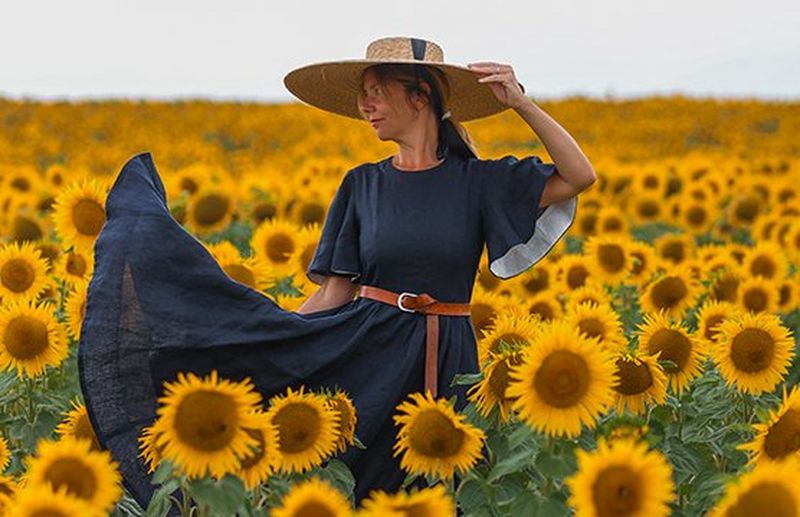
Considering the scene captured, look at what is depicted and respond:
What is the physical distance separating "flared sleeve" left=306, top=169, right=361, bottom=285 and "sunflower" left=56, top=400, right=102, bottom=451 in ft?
2.81

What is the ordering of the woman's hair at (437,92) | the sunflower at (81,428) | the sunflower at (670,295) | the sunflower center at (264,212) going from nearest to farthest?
the sunflower at (81,428) < the woman's hair at (437,92) < the sunflower at (670,295) < the sunflower center at (264,212)

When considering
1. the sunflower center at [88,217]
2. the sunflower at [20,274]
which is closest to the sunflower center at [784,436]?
the sunflower at [20,274]

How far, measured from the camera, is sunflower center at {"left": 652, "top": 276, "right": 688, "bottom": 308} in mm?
5789

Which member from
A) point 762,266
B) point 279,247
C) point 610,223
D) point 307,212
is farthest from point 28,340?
point 610,223

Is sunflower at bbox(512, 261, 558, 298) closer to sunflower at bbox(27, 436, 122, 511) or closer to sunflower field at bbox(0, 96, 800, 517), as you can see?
sunflower field at bbox(0, 96, 800, 517)

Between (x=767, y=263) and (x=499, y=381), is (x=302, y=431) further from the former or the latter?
(x=767, y=263)

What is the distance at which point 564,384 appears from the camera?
2.92m

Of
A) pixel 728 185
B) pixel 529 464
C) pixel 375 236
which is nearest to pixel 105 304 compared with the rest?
pixel 375 236

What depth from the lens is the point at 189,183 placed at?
27.4 ft

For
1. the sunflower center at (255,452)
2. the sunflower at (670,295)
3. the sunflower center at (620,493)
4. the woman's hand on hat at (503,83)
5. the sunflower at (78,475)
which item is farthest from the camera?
the sunflower at (670,295)

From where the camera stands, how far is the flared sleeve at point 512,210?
3984 mm

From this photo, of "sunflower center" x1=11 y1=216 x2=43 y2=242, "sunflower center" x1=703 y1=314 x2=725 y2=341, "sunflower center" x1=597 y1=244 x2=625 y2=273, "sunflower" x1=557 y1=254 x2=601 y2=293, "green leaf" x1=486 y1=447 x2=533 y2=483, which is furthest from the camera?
"sunflower center" x1=11 y1=216 x2=43 y2=242

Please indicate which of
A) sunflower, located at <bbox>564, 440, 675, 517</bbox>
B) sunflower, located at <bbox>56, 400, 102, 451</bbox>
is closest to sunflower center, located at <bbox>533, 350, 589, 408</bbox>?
sunflower, located at <bbox>564, 440, 675, 517</bbox>

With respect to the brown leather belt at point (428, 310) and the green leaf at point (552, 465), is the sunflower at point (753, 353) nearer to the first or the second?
the brown leather belt at point (428, 310)
